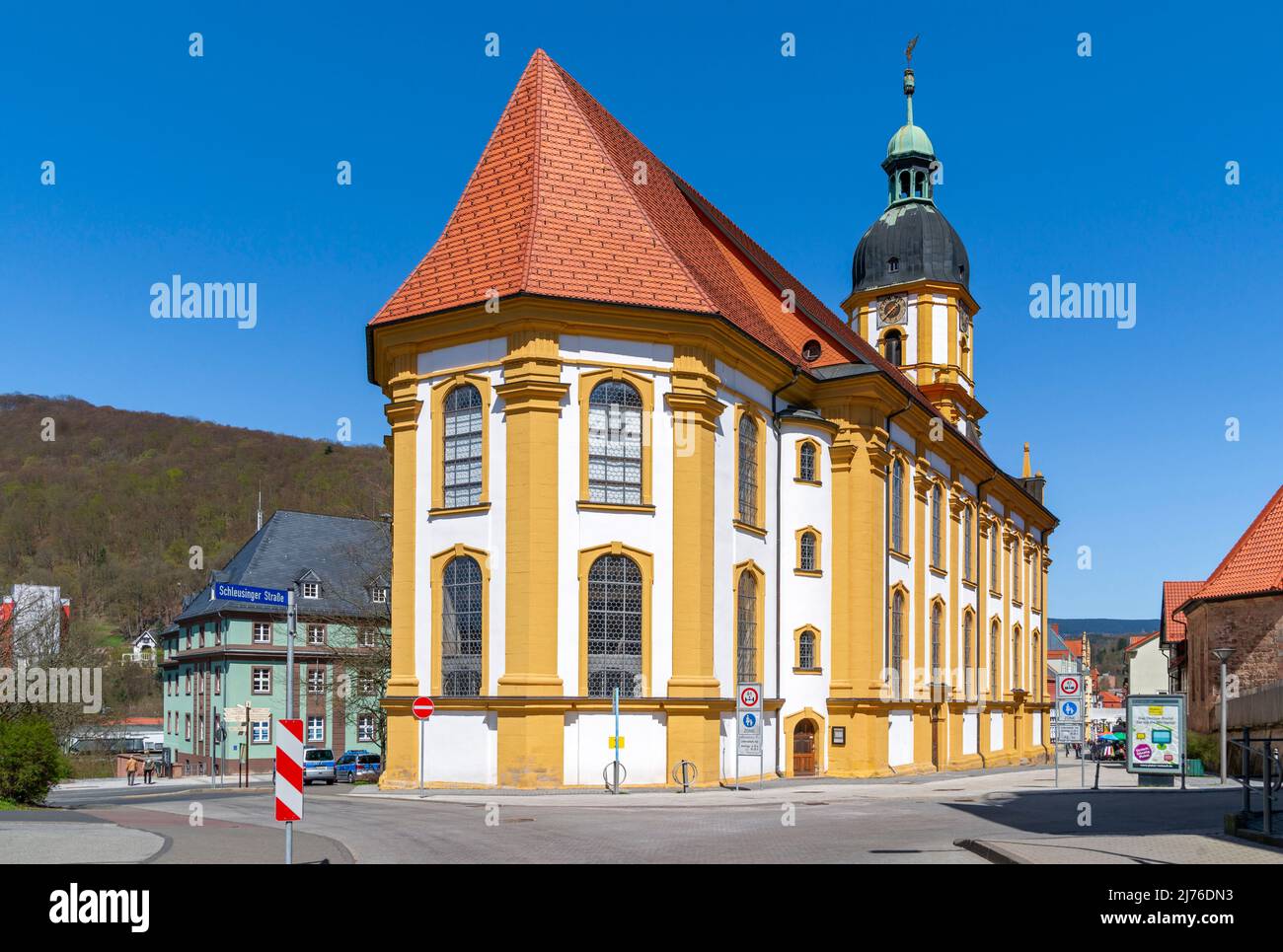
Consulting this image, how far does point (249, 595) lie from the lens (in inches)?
921

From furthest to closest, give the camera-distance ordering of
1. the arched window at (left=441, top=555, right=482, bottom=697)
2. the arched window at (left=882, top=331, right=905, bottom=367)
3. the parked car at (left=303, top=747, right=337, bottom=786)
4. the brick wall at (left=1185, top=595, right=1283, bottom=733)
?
the arched window at (left=882, top=331, right=905, bottom=367) → the parked car at (left=303, top=747, right=337, bottom=786) → the brick wall at (left=1185, top=595, right=1283, bottom=733) → the arched window at (left=441, top=555, right=482, bottom=697)

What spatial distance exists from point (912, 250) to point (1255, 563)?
18.1 m

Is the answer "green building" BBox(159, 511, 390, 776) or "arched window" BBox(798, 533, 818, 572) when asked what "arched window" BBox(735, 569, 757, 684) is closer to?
"arched window" BBox(798, 533, 818, 572)

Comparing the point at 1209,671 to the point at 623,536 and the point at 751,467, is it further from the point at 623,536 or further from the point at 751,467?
the point at 623,536

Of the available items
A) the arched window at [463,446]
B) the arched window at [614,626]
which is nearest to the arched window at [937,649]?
the arched window at [614,626]

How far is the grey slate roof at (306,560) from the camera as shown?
68.4m

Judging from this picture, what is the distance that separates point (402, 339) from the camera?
3050 cm

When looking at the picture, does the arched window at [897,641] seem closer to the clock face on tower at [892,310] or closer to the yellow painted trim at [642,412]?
the yellow painted trim at [642,412]

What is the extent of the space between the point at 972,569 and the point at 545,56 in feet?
87.1

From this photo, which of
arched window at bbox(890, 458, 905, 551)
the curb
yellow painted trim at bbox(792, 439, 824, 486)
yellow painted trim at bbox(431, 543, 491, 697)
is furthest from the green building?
the curb

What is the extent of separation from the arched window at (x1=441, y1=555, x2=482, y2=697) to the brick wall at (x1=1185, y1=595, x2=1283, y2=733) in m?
27.9

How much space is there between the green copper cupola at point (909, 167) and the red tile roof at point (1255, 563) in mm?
18890

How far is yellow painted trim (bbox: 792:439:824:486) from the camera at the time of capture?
3559 cm
